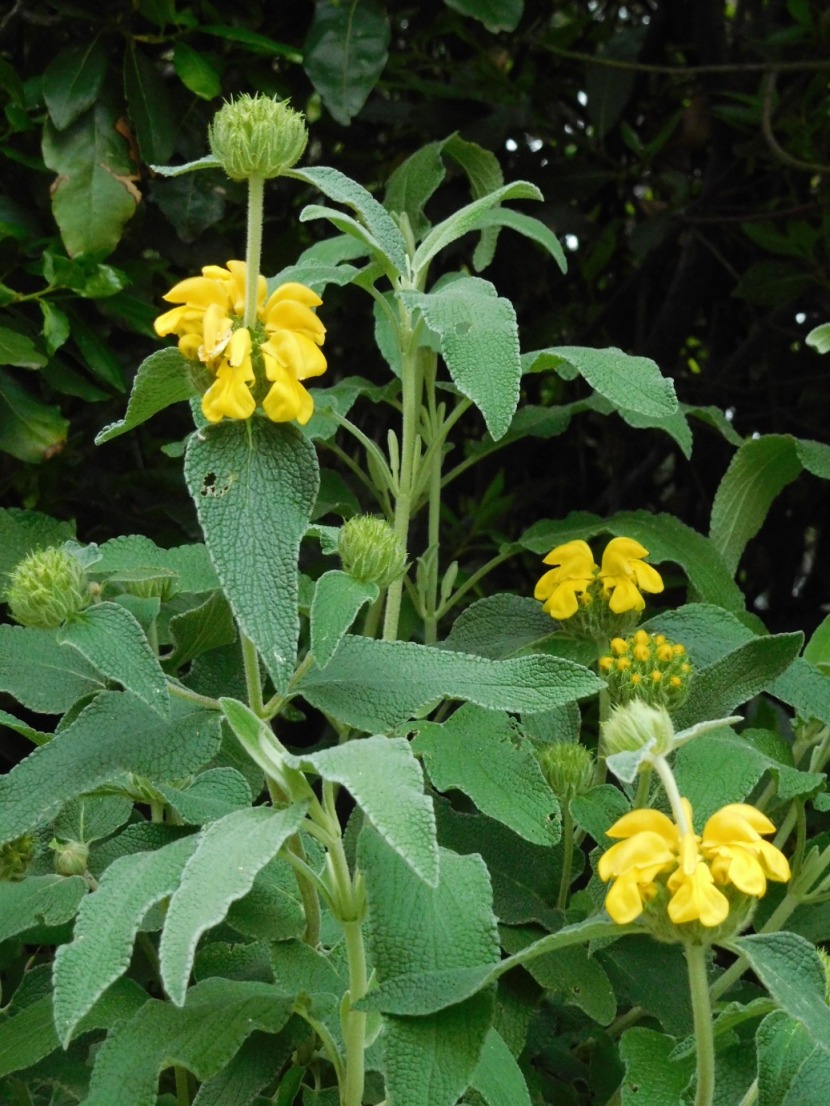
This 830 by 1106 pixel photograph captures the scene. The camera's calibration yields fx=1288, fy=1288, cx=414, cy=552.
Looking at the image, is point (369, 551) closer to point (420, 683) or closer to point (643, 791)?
point (420, 683)

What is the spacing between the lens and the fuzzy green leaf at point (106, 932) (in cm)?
46

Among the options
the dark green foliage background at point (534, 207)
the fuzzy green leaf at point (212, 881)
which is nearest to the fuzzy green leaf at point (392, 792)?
the fuzzy green leaf at point (212, 881)

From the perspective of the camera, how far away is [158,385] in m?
0.57

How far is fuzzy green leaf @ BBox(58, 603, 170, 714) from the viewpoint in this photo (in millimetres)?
548

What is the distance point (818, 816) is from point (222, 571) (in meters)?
0.69

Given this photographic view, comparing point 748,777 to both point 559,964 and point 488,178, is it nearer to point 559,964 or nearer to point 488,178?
point 559,964

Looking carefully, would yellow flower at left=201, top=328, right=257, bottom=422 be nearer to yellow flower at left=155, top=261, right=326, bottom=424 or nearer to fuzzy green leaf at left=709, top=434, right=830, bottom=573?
yellow flower at left=155, top=261, right=326, bottom=424

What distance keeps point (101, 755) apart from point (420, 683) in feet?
0.47

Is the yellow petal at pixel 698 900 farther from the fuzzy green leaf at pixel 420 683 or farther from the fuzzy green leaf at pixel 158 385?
the fuzzy green leaf at pixel 158 385

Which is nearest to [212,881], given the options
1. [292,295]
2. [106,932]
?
[106,932]

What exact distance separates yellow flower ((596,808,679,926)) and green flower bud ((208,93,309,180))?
1.03 ft

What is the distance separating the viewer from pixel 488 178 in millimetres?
1030

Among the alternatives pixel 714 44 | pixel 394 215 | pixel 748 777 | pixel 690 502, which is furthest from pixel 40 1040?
pixel 714 44

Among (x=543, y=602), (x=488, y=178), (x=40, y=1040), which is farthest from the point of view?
(x=488, y=178)
